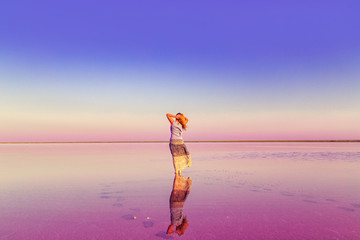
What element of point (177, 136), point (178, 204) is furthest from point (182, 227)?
point (177, 136)

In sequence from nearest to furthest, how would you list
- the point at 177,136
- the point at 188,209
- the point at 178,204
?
1. the point at 188,209
2. the point at 178,204
3. the point at 177,136

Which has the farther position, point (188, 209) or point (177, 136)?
point (177, 136)

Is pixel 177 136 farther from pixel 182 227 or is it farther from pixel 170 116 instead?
pixel 182 227

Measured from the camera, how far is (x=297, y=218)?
590 centimetres

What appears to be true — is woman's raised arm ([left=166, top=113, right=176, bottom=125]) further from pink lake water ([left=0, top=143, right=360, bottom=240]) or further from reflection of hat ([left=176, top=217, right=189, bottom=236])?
reflection of hat ([left=176, top=217, right=189, bottom=236])

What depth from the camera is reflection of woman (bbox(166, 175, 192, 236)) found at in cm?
527

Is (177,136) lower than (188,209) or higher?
higher

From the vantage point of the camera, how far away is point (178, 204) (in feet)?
23.4

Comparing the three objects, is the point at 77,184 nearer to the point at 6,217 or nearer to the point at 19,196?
the point at 19,196

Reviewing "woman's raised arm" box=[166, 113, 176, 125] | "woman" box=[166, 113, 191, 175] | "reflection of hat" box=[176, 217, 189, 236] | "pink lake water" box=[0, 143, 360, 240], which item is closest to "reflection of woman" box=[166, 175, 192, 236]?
"reflection of hat" box=[176, 217, 189, 236]

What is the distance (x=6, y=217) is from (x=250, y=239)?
513cm

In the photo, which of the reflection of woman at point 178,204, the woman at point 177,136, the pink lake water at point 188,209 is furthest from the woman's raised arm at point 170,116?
the pink lake water at point 188,209

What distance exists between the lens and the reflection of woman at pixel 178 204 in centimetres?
527

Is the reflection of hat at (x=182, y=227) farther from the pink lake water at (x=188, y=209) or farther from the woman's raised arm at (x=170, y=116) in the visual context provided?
the woman's raised arm at (x=170, y=116)
